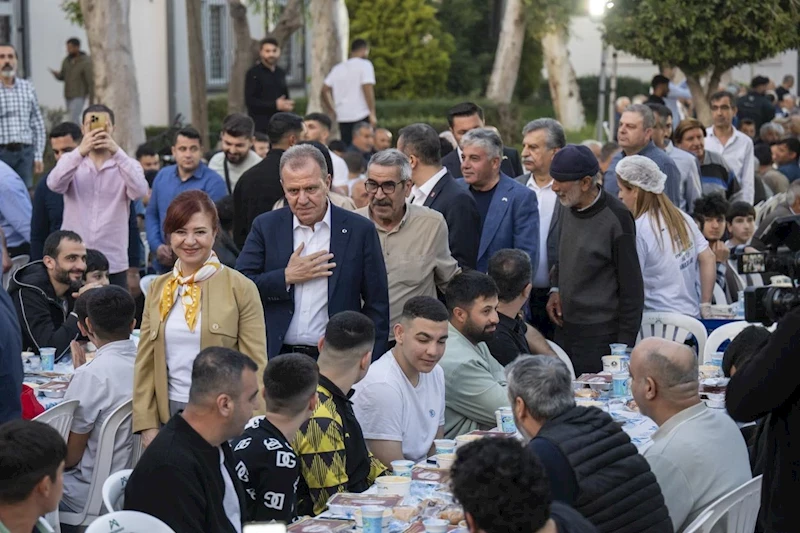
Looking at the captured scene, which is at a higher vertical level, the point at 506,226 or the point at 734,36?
the point at 734,36

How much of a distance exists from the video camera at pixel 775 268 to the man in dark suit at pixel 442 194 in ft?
11.3

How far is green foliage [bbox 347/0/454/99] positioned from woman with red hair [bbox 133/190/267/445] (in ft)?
89.4

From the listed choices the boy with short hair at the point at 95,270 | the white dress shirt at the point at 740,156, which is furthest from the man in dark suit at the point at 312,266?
the white dress shirt at the point at 740,156

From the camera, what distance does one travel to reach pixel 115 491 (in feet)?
16.5

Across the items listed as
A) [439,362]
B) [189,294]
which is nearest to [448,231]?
[439,362]

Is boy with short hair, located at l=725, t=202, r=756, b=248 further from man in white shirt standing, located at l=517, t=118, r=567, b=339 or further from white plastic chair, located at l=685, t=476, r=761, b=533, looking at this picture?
white plastic chair, located at l=685, t=476, r=761, b=533

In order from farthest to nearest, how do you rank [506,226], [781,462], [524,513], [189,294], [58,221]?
[58,221]
[506,226]
[189,294]
[781,462]
[524,513]

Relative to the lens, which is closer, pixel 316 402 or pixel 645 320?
pixel 316 402

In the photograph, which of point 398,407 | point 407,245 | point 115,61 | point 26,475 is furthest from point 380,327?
point 115,61

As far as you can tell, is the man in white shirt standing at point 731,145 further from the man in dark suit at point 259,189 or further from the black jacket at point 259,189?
the black jacket at point 259,189

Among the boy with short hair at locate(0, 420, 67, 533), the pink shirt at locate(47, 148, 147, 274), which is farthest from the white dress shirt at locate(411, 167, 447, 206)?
the boy with short hair at locate(0, 420, 67, 533)

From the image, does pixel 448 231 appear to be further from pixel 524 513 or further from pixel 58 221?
pixel 524 513

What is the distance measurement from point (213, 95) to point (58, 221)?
22.0 m

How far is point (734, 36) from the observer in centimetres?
1717
